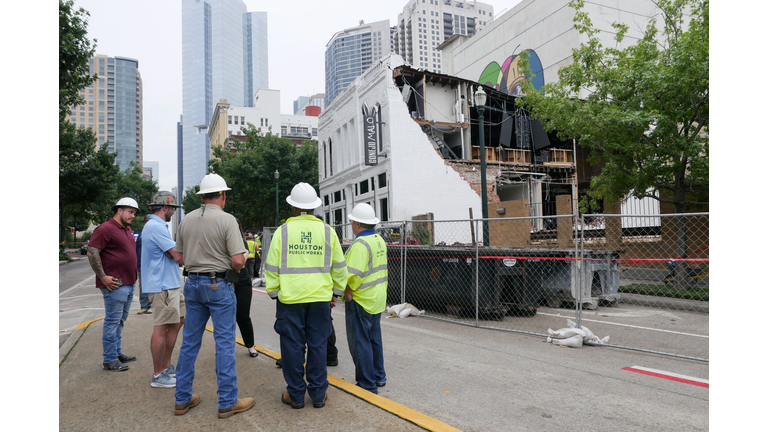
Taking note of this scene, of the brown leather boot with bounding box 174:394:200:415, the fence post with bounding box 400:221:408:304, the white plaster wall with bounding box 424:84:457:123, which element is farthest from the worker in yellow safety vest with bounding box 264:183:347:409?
the white plaster wall with bounding box 424:84:457:123

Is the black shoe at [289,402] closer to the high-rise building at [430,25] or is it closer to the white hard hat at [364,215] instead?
the white hard hat at [364,215]

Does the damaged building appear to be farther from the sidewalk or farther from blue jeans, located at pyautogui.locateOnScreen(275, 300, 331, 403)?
blue jeans, located at pyautogui.locateOnScreen(275, 300, 331, 403)

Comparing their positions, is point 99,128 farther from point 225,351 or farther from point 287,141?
point 225,351

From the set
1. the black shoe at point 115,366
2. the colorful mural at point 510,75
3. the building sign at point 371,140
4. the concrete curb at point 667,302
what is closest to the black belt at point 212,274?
the black shoe at point 115,366

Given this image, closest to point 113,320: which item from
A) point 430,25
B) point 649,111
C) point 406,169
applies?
point 649,111

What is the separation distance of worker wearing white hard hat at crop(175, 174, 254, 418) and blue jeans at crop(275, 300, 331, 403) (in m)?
0.40

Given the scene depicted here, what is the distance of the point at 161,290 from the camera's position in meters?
4.47

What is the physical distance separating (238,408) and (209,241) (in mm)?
1363

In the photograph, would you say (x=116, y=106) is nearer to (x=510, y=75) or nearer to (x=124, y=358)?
(x=510, y=75)

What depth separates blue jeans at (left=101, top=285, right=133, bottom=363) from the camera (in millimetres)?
5180

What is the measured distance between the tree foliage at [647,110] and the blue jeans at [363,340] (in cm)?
1066

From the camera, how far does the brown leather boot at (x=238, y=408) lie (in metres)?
3.66

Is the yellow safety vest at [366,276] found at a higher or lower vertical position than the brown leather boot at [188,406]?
higher

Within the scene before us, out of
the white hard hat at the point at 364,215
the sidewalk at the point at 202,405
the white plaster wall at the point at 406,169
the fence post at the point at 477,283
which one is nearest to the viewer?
the sidewalk at the point at 202,405
